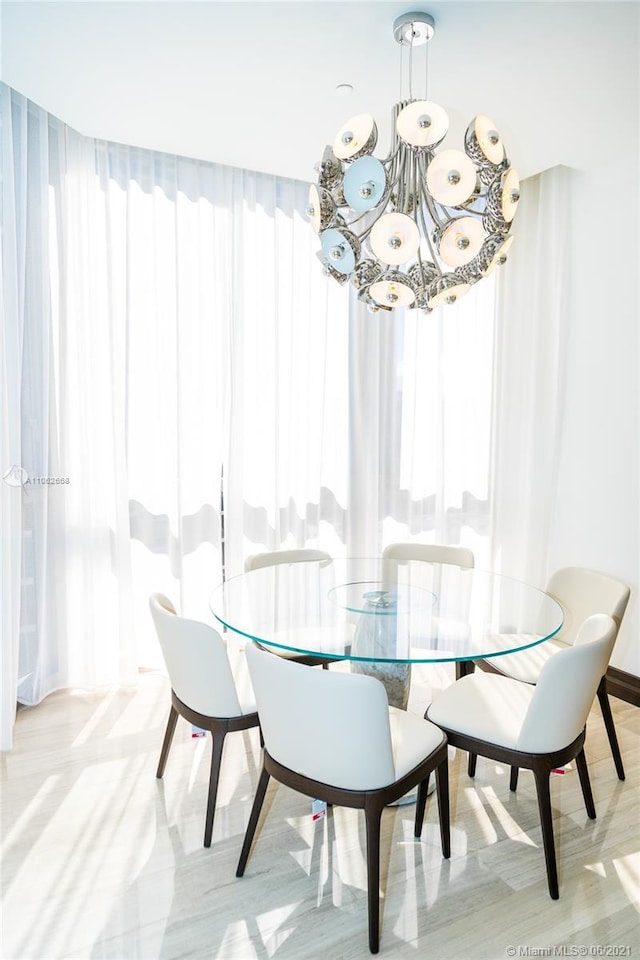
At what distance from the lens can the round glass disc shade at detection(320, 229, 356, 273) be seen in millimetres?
1979

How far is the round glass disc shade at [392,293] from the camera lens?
2043 millimetres

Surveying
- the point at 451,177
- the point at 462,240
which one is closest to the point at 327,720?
the point at 462,240

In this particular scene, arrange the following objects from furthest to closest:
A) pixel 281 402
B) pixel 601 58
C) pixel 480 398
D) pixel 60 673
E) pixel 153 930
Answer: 1. pixel 480 398
2. pixel 281 402
3. pixel 60 673
4. pixel 601 58
5. pixel 153 930

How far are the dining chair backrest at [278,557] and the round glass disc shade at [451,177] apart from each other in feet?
5.77

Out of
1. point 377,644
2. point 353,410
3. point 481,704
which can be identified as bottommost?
point 481,704

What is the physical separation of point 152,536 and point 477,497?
214 centimetres

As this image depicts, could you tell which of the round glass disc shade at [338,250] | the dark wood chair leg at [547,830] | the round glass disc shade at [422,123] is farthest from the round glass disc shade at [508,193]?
the dark wood chair leg at [547,830]

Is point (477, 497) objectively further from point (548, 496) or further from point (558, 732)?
point (558, 732)

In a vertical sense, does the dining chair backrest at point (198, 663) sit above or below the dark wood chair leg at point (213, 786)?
above

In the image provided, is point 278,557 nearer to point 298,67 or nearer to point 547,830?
point 547,830

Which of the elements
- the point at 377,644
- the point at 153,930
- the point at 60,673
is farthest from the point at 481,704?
the point at 60,673

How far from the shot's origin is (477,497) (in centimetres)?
419

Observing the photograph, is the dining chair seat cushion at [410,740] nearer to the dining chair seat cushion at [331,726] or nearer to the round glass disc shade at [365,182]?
the dining chair seat cushion at [331,726]

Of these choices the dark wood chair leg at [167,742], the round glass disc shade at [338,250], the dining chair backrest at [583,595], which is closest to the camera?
the round glass disc shade at [338,250]
